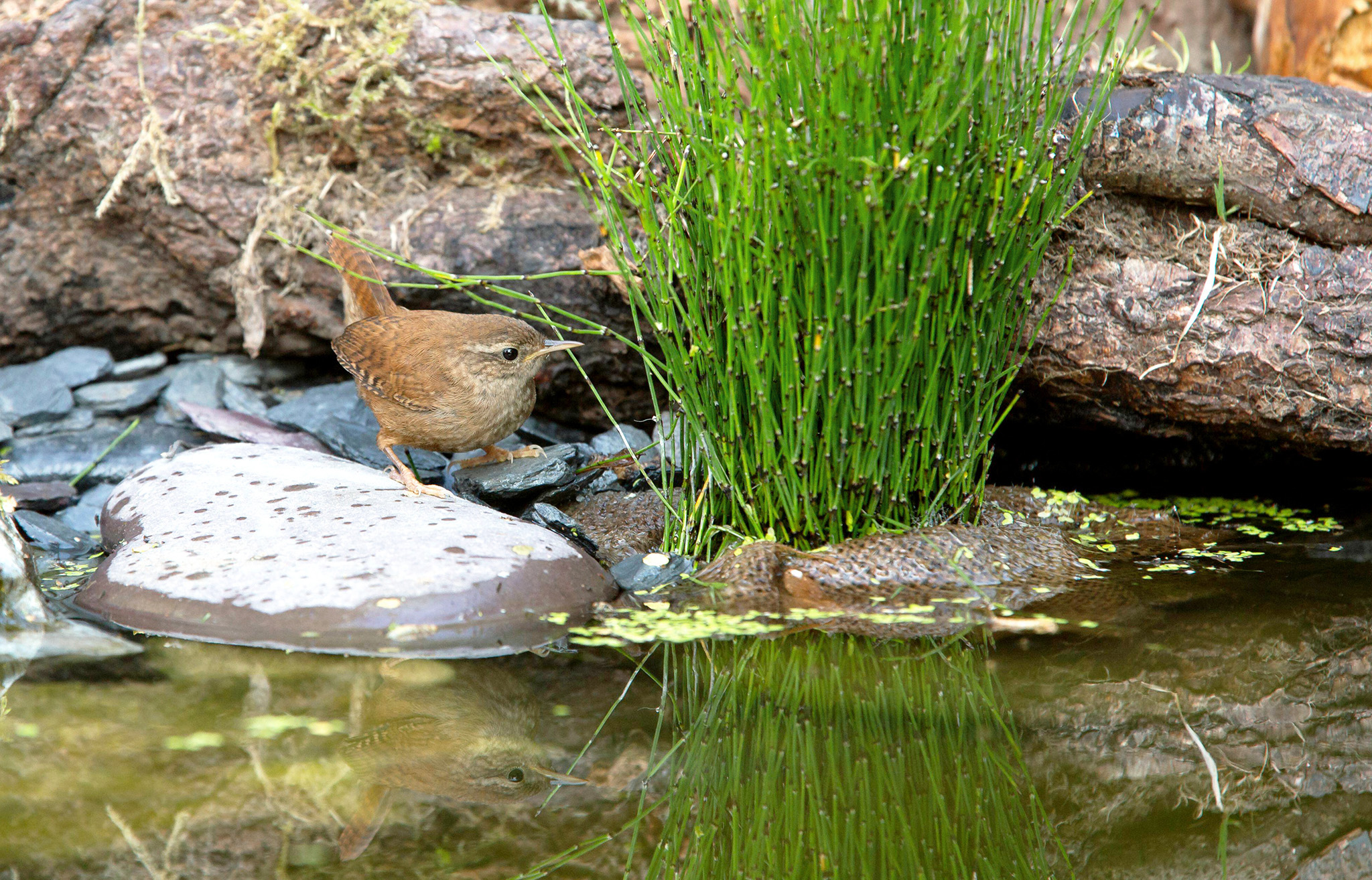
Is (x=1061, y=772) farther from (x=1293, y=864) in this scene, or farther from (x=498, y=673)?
(x=498, y=673)

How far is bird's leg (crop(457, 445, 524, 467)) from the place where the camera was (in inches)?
178

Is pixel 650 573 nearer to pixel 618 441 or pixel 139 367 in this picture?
pixel 618 441

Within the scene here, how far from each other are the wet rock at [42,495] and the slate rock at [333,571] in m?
0.56

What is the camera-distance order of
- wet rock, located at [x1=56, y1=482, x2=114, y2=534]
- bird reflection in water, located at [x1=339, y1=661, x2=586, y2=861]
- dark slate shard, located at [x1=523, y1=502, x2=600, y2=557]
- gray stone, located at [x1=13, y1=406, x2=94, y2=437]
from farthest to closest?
gray stone, located at [x1=13, y1=406, x2=94, y2=437]
wet rock, located at [x1=56, y1=482, x2=114, y2=534]
dark slate shard, located at [x1=523, y1=502, x2=600, y2=557]
bird reflection in water, located at [x1=339, y1=661, x2=586, y2=861]

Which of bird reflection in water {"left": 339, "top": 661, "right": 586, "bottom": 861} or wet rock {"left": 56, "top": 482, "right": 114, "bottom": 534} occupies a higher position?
bird reflection in water {"left": 339, "top": 661, "right": 586, "bottom": 861}

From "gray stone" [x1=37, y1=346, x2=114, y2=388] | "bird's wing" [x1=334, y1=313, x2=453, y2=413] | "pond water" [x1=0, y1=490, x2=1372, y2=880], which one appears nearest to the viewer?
"pond water" [x1=0, y1=490, x2=1372, y2=880]

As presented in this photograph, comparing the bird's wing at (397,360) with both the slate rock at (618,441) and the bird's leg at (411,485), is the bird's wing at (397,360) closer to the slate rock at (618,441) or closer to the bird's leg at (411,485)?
the bird's leg at (411,485)

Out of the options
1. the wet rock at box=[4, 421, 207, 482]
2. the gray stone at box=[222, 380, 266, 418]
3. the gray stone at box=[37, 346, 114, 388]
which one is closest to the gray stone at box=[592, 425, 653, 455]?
the gray stone at box=[222, 380, 266, 418]

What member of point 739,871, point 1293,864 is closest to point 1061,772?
point 1293,864

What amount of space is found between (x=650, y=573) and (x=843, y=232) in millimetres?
1300

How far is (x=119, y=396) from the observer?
16.5 ft

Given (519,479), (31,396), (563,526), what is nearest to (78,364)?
(31,396)

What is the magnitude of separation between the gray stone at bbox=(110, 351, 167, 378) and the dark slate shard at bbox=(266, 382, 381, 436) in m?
0.70

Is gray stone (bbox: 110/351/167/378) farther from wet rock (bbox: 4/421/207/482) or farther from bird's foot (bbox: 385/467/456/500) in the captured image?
bird's foot (bbox: 385/467/456/500)
